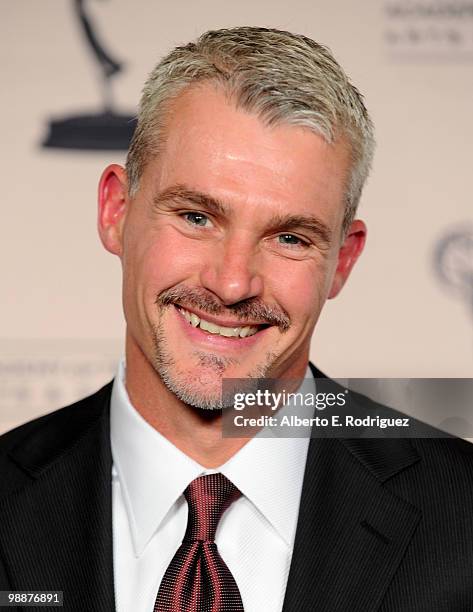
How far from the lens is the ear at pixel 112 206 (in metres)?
2.38

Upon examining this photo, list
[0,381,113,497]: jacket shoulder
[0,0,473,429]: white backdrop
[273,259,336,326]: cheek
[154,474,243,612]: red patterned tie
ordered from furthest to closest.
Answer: [0,0,473,429]: white backdrop < [0,381,113,497]: jacket shoulder < [273,259,336,326]: cheek < [154,474,243,612]: red patterned tie

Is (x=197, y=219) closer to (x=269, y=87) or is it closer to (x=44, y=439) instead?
(x=269, y=87)

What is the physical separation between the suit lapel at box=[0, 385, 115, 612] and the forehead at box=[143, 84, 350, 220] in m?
0.57

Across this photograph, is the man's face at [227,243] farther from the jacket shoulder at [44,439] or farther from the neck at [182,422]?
the jacket shoulder at [44,439]

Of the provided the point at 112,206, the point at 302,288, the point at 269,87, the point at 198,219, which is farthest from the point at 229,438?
the point at 269,87

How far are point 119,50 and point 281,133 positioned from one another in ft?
5.04

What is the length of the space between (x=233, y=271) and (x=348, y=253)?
0.43 metres

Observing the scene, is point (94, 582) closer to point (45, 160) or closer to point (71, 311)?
point (71, 311)

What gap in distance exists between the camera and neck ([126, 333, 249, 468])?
7.39ft

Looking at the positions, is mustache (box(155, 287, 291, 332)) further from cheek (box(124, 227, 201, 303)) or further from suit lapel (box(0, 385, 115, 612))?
suit lapel (box(0, 385, 115, 612))

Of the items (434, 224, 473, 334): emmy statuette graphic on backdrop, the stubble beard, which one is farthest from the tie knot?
(434, 224, 473, 334): emmy statuette graphic on backdrop

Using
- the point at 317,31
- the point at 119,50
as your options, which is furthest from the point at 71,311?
the point at 317,31

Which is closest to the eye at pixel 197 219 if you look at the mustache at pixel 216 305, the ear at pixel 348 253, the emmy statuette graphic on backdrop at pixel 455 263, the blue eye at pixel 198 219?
the blue eye at pixel 198 219

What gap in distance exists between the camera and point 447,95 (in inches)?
141
